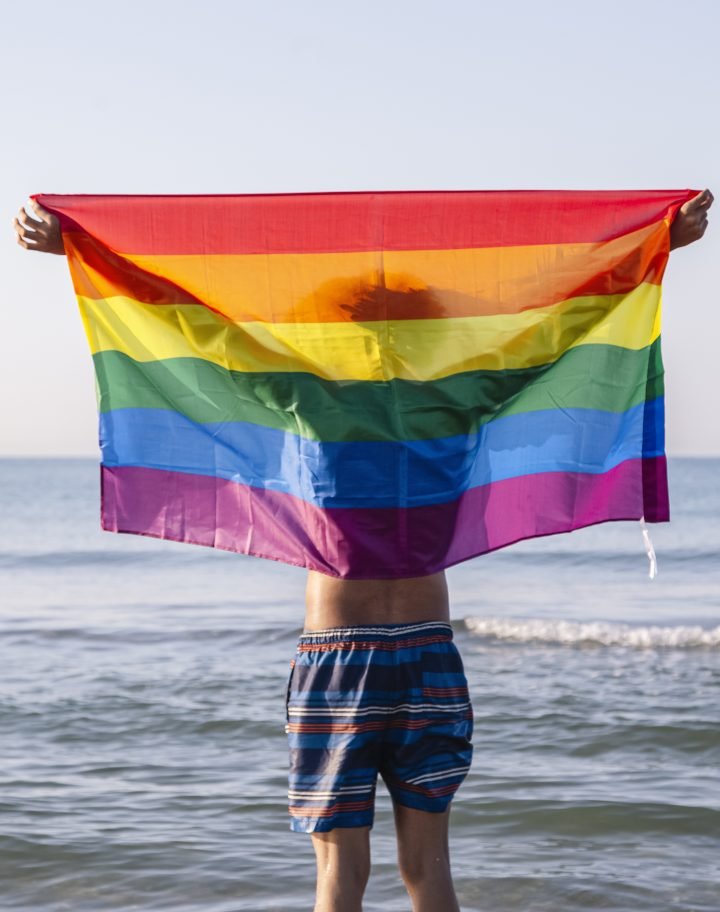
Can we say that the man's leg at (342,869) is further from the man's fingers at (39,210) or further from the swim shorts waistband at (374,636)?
the man's fingers at (39,210)

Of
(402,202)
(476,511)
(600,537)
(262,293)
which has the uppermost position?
(402,202)

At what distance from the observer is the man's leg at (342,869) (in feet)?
11.3

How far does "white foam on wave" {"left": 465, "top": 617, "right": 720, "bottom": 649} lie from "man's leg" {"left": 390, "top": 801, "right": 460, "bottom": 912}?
8.39m

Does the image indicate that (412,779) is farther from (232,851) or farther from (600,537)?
(600,537)

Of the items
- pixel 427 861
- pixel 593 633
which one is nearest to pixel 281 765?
pixel 427 861

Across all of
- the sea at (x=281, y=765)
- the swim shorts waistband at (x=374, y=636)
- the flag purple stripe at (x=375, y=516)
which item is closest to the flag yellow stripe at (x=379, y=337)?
the flag purple stripe at (x=375, y=516)

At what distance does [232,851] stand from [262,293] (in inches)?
120

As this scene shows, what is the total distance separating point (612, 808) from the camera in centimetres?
621

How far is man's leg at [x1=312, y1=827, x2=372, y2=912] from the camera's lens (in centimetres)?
346

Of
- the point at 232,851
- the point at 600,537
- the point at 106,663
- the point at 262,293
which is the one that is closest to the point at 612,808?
the point at 232,851

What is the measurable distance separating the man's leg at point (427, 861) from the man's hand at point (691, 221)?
6.24 feet

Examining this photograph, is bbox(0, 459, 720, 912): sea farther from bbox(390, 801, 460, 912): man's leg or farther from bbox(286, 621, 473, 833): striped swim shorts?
bbox(286, 621, 473, 833): striped swim shorts

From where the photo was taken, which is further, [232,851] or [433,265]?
[232,851]

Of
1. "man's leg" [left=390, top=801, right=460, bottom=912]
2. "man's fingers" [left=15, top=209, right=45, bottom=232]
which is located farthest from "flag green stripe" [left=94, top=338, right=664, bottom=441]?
"man's leg" [left=390, top=801, right=460, bottom=912]
